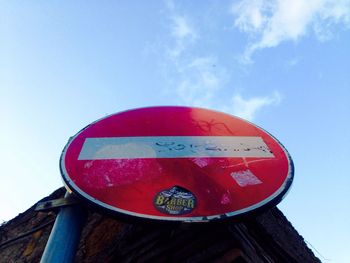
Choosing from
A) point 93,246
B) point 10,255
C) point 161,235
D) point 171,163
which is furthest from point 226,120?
point 10,255

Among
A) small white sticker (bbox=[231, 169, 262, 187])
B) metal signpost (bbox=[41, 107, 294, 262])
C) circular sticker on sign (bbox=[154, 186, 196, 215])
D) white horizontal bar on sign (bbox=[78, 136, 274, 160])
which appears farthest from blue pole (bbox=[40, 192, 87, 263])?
small white sticker (bbox=[231, 169, 262, 187])

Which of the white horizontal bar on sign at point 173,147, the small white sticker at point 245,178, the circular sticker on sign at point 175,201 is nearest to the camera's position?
the circular sticker on sign at point 175,201

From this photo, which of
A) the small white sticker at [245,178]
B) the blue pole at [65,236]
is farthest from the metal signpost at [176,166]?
the blue pole at [65,236]

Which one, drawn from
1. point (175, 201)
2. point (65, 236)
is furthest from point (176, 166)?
point (65, 236)

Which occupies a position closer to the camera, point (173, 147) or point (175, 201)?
point (175, 201)

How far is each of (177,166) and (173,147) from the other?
0.86ft

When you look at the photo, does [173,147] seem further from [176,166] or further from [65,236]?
[65,236]

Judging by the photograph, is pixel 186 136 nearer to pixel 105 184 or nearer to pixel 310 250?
pixel 105 184

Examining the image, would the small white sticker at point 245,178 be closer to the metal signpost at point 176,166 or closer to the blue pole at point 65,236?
the metal signpost at point 176,166

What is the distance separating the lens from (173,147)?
2900mm

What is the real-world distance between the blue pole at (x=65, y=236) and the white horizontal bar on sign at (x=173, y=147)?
16.9 inches

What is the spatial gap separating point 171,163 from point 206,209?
1.84 ft

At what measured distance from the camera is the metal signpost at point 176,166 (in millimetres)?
2296

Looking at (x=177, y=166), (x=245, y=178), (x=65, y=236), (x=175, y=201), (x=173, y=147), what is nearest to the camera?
(x=175, y=201)
